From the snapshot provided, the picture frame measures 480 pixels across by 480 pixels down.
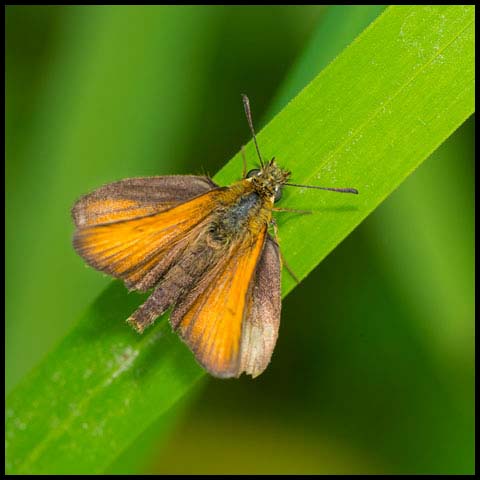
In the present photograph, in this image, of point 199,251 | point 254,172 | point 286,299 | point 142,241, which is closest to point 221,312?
point 199,251

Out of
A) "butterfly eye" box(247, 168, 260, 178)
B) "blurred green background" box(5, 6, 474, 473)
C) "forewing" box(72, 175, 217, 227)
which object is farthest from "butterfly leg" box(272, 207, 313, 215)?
"blurred green background" box(5, 6, 474, 473)

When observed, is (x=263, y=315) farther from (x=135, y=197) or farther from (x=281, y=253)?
(x=135, y=197)

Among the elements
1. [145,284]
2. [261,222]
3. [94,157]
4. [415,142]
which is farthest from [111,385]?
[415,142]

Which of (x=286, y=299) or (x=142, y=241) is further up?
(x=142, y=241)

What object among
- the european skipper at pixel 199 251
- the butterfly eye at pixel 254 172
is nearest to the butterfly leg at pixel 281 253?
the european skipper at pixel 199 251

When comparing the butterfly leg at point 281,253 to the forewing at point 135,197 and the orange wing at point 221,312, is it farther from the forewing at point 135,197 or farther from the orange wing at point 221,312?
the forewing at point 135,197

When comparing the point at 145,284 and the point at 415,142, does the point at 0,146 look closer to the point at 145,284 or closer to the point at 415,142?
the point at 145,284
